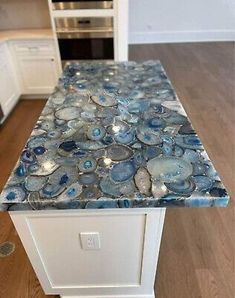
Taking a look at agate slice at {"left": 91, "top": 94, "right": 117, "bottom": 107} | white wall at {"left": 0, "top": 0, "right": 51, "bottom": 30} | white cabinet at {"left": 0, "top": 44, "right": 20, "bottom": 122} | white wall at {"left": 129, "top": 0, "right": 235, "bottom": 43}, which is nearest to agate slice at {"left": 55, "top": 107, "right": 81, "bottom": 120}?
agate slice at {"left": 91, "top": 94, "right": 117, "bottom": 107}

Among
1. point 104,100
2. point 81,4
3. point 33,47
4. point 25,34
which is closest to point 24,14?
point 25,34

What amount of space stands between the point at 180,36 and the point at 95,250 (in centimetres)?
563

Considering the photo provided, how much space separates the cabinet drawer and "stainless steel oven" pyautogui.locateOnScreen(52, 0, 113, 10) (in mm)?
423

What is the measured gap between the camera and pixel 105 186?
2.84 feet

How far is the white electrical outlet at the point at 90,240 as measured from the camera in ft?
3.38

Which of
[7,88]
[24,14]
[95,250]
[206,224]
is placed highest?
[24,14]

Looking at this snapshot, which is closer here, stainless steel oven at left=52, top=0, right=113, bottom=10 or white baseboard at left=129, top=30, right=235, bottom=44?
stainless steel oven at left=52, top=0, right=113, bottom=10

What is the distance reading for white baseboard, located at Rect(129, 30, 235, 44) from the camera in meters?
5.60

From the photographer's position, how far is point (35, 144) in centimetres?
108

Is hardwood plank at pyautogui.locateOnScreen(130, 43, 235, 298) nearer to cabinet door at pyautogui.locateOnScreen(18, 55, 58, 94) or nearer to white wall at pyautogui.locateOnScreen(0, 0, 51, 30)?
cabinet door at pyautogui.locateOnScreen(18, 55, 58, 94)

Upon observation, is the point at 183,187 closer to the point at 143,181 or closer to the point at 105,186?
the point at 143,181

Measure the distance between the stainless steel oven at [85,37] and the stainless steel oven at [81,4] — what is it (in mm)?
114

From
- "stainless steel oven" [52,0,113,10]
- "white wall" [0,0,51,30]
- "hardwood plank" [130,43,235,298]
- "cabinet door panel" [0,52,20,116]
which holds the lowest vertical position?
"hardwood plank" [130,43,235,298]

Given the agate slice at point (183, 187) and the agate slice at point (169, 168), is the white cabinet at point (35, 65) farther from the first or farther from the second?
the agate slice at point (183, 187)
